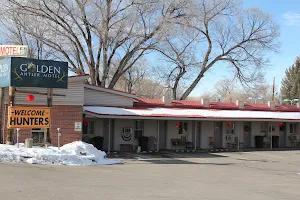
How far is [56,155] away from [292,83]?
66.1 metres

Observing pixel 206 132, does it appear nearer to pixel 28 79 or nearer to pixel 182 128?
pixel 182 128

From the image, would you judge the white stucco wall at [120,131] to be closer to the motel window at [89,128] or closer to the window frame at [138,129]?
the window frame at [138,129]

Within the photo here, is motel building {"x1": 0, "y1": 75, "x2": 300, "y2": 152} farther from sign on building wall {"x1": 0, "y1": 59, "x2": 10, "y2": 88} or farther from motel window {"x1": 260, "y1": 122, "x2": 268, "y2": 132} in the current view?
sign on building wall {"x1": 0, "y1": 59, "x2": 10, "y2": 88}

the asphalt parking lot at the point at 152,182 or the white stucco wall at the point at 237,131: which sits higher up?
the white stucco wall at the point at 237,131

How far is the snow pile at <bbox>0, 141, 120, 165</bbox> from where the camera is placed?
49.5ft

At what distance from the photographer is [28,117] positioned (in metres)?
17.5

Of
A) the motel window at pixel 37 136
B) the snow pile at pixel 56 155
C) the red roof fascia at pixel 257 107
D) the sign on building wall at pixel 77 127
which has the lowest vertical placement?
the snow pile at pixel 56 155

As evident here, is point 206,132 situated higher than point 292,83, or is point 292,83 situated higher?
point 292,83

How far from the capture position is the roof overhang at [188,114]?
76.2 ft

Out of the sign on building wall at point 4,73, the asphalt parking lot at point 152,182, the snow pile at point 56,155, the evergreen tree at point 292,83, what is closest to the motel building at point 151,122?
Answer: the sign on building wall at point 4,73

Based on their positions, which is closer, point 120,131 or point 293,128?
point 120,131

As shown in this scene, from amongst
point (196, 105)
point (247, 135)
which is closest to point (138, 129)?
point (196, 105)

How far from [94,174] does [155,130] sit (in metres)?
14.1

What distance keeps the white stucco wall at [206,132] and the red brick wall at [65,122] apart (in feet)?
37.0
